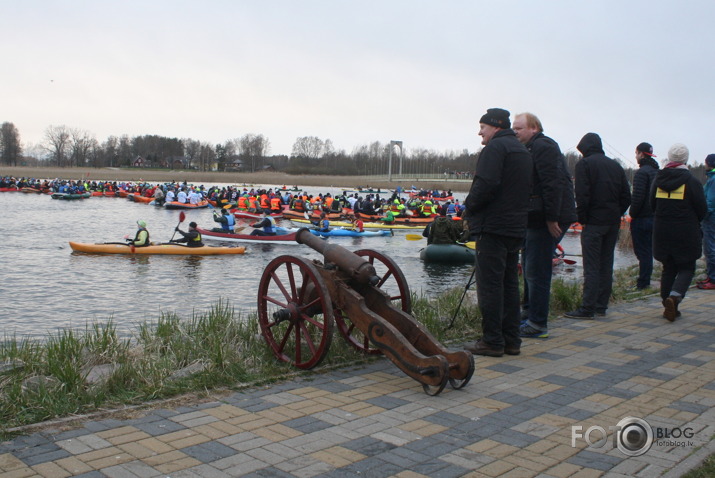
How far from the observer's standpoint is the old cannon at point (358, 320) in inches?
187

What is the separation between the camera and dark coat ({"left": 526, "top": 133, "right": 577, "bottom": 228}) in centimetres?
638

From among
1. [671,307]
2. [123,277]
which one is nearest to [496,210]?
[671,307]

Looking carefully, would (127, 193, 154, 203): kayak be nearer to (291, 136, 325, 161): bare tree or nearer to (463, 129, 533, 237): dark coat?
(463, 129, 533, 237): dark coat

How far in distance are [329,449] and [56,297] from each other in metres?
13.3

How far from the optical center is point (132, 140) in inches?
5915

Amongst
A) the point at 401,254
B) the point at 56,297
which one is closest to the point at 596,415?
the point at 56,297

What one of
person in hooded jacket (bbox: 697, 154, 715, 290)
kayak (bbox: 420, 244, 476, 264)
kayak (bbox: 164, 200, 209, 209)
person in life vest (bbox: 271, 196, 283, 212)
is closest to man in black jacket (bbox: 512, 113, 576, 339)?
person in hooded jacket (bbox: 697, 154, 715, 290)

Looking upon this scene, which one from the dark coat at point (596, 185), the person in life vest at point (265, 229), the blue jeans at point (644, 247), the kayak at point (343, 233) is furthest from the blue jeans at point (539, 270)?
the kayak at point (343, 233)

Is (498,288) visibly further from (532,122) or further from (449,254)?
(449,254)

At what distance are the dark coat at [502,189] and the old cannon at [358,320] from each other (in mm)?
952

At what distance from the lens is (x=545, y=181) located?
6426 mm

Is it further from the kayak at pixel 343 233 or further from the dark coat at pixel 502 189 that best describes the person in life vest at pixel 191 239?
the dark coat at pixel 502 189

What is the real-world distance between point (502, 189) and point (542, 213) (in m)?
1.01

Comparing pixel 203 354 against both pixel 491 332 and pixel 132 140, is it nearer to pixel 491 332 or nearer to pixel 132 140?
pixel 491 332
